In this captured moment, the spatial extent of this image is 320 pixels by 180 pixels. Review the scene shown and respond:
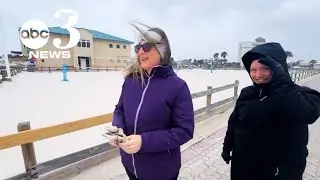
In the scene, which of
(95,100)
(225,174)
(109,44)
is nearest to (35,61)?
(109,44)

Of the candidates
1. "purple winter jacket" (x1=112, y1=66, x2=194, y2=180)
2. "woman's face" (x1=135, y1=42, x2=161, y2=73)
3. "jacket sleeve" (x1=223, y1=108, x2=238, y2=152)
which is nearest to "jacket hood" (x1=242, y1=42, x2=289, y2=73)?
"jacket sleeve" (x1=223, y1=108, x2=238, y2=152)

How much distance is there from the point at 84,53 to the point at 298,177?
134 ft

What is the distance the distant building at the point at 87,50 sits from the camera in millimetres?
37688

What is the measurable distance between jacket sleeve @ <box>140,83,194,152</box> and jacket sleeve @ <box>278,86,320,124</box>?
1.84 ft

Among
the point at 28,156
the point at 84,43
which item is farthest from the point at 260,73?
the point at 84,43

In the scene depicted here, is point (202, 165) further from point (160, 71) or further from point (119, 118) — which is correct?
point (160, 71)

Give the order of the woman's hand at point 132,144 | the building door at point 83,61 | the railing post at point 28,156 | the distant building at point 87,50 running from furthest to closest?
the building door at point 83,61 < the distant building at point 87,50 < the railing post at point 28,156 < the woman's hand at point 132,144

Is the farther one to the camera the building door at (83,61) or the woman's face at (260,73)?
the building door at (83,61)

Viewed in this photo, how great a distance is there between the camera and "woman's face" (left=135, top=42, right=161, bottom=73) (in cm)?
142

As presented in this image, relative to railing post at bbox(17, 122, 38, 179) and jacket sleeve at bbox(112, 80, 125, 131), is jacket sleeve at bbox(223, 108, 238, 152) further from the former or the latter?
railing post at bbox(17, 122, 38, 179)

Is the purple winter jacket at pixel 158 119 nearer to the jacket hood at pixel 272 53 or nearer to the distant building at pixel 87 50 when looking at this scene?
the jacket hood at pixel 272 53

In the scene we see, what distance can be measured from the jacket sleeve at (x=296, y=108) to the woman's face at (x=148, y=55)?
31.5 inches

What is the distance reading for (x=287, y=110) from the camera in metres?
1.40

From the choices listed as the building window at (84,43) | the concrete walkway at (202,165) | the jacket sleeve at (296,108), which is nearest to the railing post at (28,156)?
the concrete walkway at (202,165)
